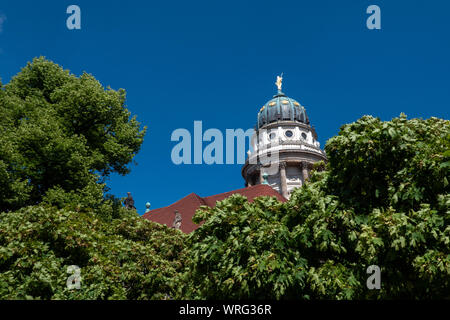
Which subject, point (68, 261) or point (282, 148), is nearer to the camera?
point (68, 261)

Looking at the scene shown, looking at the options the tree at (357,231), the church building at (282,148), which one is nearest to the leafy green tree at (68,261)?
the tree at (357,231)

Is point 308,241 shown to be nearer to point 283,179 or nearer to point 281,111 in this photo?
point 283,179

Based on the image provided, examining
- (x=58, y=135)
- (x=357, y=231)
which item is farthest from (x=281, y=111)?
(x=357, y=231)

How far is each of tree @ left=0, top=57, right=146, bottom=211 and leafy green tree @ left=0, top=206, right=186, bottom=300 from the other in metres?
3.45

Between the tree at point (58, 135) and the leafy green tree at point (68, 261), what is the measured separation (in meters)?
3.45

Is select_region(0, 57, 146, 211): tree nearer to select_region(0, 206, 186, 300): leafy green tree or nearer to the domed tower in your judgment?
select_region(0, 206, 186, 300): leafy green tree

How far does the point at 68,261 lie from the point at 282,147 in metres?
39.0

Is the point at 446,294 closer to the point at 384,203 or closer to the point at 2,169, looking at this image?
the point at 384,203

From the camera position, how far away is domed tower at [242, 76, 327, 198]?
4578 cm

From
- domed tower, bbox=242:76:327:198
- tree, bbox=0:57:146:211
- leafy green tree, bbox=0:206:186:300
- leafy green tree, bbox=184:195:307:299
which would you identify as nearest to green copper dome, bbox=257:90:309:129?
domed tower, bbox=242:76:327:198

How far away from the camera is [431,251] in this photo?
22.5 feet

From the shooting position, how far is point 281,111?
167ft
